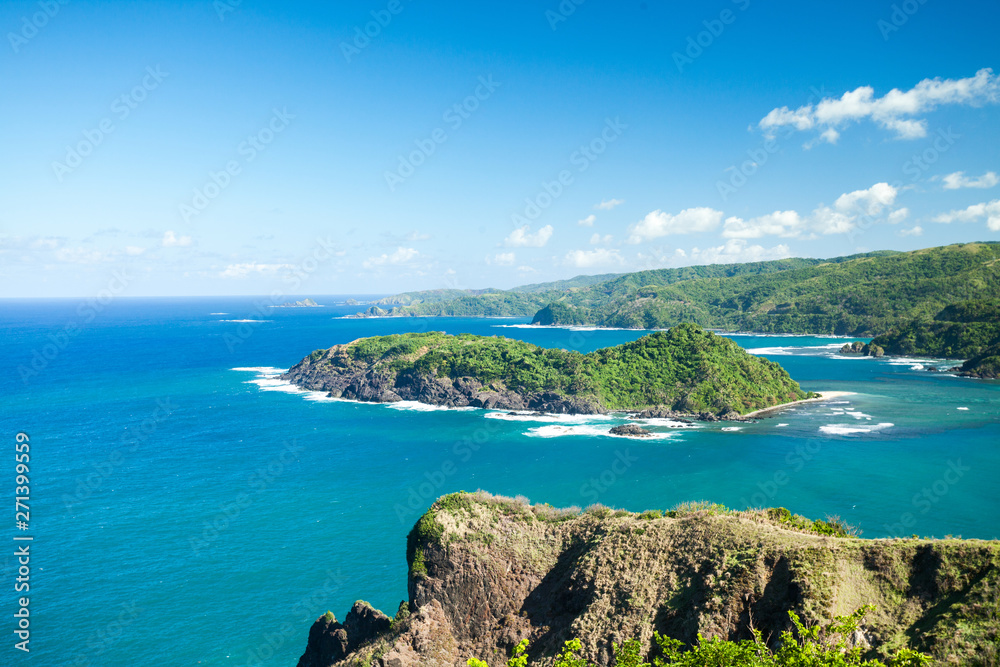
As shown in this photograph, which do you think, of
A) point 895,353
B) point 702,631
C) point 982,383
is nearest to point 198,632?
point 702,631

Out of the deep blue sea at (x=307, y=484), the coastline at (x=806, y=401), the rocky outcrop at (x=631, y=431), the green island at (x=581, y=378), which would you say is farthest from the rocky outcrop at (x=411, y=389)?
the coastline at (x=806, y=401)

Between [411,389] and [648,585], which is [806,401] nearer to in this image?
[411,389]

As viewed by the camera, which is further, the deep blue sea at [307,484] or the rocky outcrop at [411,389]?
the rocky outcrop at [411,389]

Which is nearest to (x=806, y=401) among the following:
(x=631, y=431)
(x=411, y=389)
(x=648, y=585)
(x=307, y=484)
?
(x=631, y=431)

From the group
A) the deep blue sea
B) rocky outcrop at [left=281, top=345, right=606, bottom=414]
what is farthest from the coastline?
rocky outcrop at [left=281, top=345, right=606, bottom=414]

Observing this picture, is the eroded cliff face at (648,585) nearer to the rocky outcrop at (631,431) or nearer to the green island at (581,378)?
the rocky outcrop at (631,431)

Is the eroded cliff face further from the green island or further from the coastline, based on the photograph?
the coastline

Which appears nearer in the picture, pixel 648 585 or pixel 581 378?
pixel 648 585
